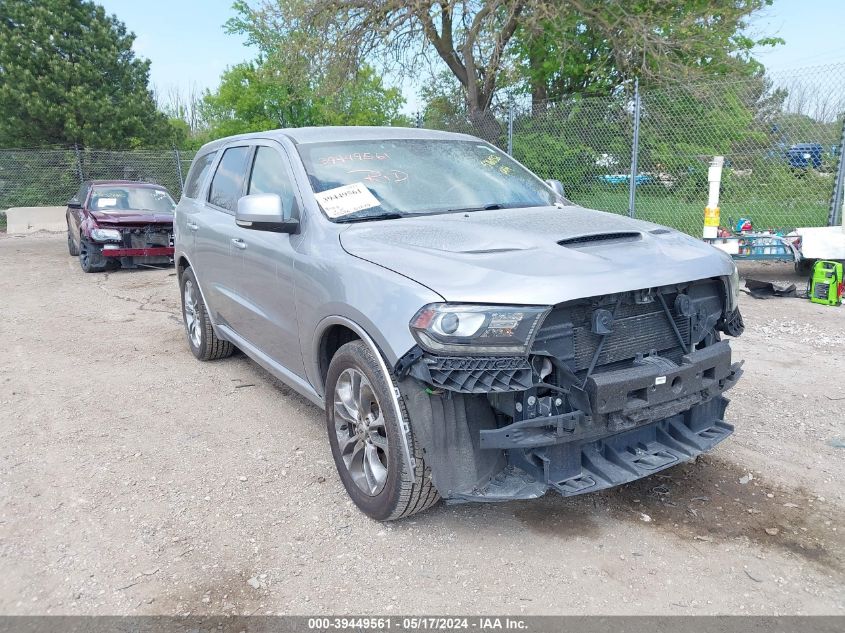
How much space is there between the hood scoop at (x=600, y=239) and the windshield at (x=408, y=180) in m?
0.90

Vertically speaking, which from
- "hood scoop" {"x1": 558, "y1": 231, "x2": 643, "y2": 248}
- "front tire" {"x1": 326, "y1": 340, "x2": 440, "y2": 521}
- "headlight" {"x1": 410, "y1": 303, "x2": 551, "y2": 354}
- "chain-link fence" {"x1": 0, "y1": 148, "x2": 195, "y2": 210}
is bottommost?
"front tire" {"x1": 326, "y1": 340, "x2": 440, "y2": 521}

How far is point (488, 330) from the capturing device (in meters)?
2.55

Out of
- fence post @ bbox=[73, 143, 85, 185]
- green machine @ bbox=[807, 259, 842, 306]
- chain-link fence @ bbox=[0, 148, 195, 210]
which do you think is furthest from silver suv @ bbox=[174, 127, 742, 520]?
fence post @ bbox=[73, 143, 85, 185]

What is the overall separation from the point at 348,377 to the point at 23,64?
2437 cm

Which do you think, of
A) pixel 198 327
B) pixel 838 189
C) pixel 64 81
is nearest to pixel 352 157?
pixel 198 327

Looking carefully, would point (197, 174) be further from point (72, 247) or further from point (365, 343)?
point (72, 247)

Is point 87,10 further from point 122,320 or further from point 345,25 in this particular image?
point 122,320

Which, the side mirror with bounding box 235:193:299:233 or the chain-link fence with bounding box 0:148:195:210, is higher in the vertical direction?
the chain-link fence with bounding box 0:148:195:210

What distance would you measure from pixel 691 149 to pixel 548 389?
8900 mm

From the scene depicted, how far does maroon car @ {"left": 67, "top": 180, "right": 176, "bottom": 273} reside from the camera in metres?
11.4

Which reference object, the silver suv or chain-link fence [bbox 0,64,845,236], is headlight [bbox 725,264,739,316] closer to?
the silver suv

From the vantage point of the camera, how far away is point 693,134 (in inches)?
403

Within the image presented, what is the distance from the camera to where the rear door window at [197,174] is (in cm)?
558

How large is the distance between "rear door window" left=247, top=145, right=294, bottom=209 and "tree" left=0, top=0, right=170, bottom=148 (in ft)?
68.6
